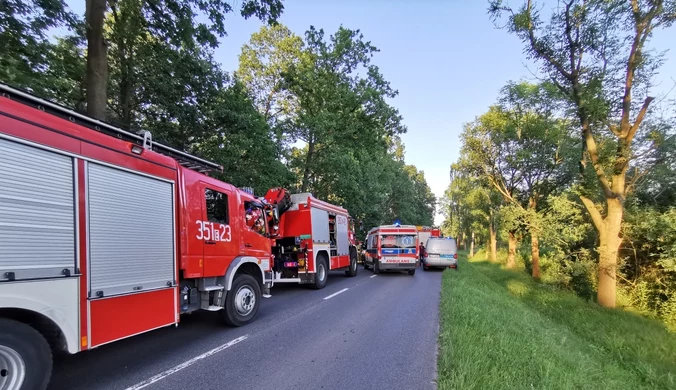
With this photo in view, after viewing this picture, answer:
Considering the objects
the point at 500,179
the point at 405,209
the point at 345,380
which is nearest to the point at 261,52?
the point at 500,179

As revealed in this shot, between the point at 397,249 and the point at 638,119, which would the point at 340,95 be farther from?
the point at 638,119

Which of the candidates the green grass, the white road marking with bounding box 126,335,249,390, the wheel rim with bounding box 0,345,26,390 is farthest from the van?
the wheel rim with bounding box 0,345,26,390

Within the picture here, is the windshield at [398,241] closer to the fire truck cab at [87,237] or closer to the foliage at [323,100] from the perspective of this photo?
the foliage at [323,100]

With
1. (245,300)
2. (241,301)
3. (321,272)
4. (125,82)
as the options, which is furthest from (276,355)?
(125,82)

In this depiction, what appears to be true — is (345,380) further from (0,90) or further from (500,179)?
(500,179)

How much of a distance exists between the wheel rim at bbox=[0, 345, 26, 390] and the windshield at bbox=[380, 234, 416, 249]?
16.0 m

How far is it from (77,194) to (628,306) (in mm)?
17228

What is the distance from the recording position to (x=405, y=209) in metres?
49.8

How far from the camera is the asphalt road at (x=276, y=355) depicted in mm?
4441

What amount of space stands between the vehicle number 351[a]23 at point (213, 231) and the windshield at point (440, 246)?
16.8 m

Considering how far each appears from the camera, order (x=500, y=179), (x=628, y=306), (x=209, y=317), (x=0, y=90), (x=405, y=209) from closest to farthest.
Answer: (x=0, y=90) → (x=209, y=317) → (x=628, y=306) → (x=500, y=179) → (x=405, y=209)

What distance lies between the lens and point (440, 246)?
2170 cm

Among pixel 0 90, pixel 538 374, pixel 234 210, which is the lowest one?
pixel 538 374

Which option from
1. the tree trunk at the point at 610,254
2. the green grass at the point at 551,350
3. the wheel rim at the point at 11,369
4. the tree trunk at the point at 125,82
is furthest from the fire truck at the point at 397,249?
the wheel rim at the point at 11,369
